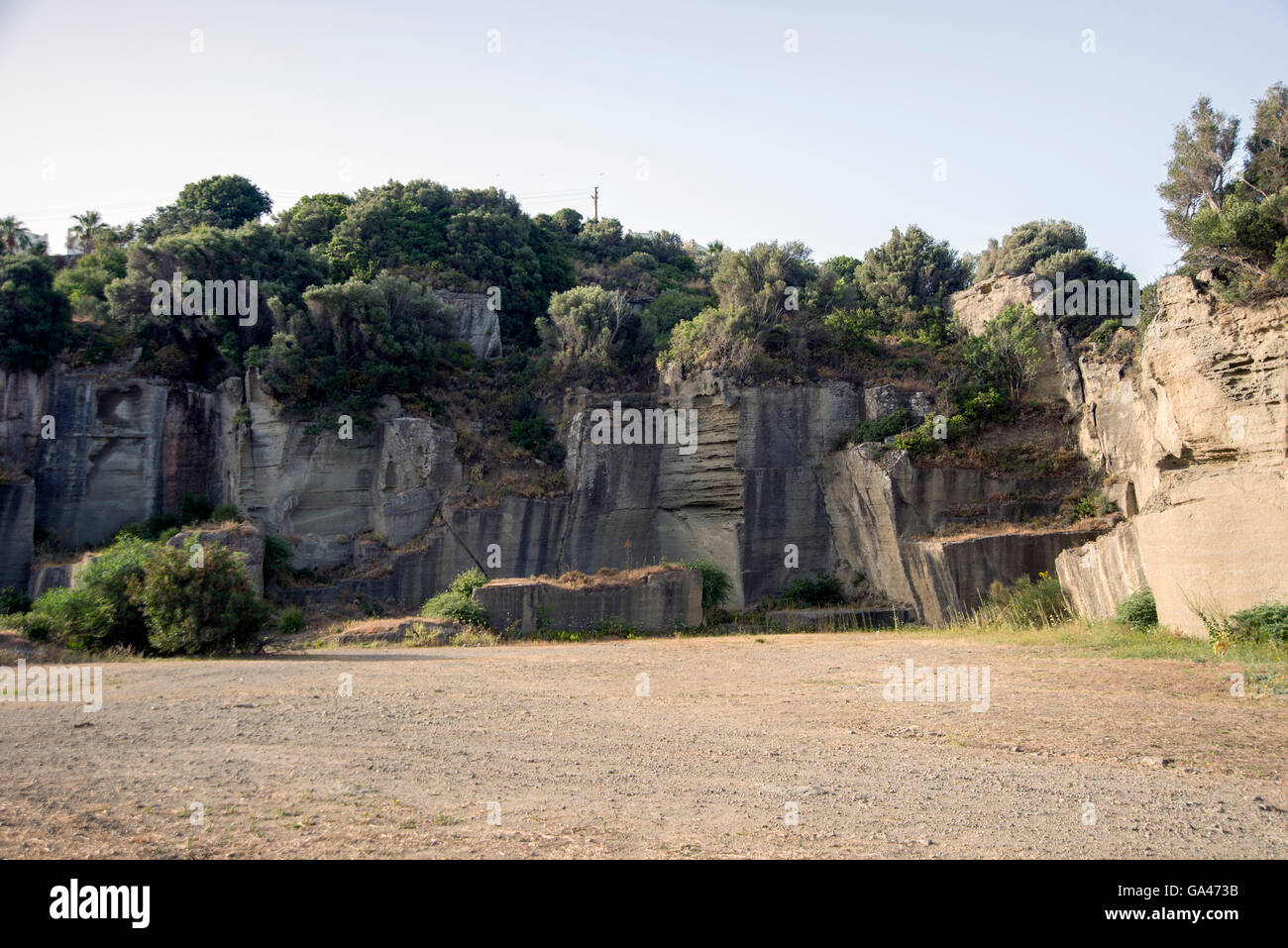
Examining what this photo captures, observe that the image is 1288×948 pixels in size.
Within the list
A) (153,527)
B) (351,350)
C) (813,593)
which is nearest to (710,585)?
(813,593)

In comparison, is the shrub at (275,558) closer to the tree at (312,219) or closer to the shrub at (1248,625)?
the tree at (312,219)

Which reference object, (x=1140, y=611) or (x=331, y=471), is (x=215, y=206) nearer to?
(x=331, y=471)

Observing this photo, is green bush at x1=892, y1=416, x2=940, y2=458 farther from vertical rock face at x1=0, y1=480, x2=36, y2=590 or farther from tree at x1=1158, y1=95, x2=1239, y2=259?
vertical rock face at x1=0, y1=480, x2=36, y2=590

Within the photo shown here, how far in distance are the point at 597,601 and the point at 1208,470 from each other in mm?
14181

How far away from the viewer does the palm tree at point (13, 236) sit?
140ft

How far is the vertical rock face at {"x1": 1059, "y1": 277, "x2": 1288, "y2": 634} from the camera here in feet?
44.1

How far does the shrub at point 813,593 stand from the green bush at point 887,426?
4.99 m

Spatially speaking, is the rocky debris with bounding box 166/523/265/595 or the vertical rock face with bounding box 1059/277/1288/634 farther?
the rocky debris with bounding box 166/523/265/595

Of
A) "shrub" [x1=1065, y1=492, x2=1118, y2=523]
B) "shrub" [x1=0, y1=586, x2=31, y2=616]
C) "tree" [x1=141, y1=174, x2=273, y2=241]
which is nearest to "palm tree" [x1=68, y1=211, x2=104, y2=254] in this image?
"tree" [x1=141, y1=174, x2=273, y2=241]

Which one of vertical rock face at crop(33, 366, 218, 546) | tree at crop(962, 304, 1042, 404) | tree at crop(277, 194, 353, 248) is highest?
tree at crop(277, 194, 353, 248)

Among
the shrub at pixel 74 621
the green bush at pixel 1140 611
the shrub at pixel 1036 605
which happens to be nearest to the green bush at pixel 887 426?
the shrub at pixel 1036 605

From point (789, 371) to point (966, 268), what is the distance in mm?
17428

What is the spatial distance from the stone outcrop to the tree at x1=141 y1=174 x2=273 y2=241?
34601 mm
